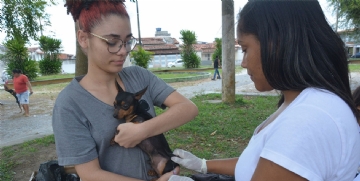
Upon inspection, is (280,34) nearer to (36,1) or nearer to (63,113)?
(63,113)

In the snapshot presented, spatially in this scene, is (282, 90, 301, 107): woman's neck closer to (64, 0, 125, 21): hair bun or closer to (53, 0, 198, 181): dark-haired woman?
(53, 0, 198, 181): dark-haired woman

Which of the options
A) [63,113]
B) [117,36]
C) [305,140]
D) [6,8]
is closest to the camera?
[305,140]

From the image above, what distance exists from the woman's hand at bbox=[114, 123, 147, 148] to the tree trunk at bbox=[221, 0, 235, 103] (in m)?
6.31

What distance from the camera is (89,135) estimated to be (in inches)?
56.1

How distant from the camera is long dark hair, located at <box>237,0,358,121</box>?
1.08m

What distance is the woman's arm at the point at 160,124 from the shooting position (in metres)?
1.41

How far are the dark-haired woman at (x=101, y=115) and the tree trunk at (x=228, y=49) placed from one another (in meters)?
6.16

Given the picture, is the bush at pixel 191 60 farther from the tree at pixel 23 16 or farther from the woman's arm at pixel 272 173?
the woman's arm at pixel 272 173

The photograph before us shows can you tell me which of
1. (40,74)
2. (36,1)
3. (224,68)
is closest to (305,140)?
(224,68)

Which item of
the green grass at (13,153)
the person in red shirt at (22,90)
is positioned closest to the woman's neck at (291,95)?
the green grass at (13,153)

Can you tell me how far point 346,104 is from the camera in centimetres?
108

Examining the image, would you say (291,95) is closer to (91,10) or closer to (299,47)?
(299,47)

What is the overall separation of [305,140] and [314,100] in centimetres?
16

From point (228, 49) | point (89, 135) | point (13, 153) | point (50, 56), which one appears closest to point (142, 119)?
point (89, 135)
